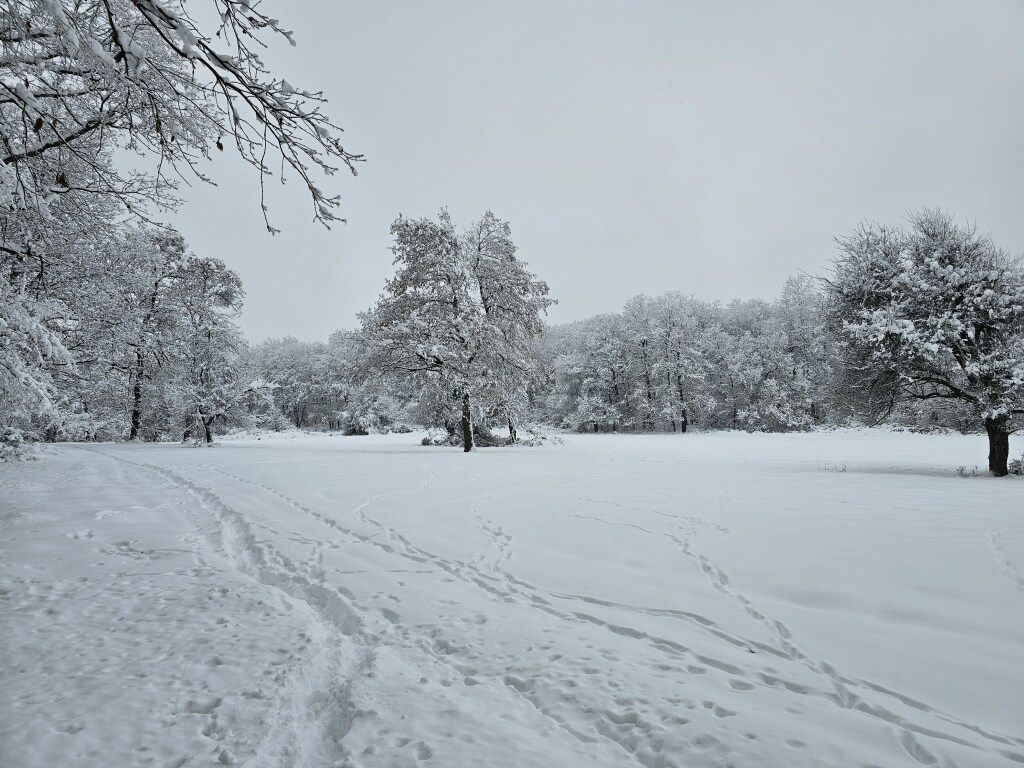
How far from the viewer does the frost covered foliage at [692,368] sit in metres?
34.3

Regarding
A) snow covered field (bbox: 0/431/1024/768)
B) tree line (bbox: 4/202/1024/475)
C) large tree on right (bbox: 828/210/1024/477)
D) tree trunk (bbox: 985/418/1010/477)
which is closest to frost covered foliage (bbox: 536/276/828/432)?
tree line (bbox: 4/202/1024/475)

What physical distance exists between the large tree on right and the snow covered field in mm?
6502

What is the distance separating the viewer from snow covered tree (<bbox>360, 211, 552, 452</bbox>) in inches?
634

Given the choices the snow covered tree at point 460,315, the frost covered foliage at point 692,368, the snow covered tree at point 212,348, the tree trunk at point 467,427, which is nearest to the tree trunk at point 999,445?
the snow covered tree at point 460,315

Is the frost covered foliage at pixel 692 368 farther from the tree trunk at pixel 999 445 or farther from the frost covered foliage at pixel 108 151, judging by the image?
the frost covered foliage at pixel 108 151

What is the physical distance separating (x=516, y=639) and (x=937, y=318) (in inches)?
497

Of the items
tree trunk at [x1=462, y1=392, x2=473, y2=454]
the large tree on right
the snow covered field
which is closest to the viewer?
the snow covered field

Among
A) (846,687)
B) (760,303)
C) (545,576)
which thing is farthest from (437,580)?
(760,303)

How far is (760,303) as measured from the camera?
42.7 m

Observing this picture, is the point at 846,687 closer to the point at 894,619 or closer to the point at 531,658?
the point at 894,619

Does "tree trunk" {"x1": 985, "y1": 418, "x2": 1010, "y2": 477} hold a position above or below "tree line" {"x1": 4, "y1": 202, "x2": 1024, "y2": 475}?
below

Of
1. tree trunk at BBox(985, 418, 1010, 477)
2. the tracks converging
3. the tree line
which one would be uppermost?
the tree line

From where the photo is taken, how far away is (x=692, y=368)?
3609 cm

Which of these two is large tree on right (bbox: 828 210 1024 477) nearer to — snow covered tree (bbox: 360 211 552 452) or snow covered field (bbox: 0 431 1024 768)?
snow covered field (bbox: 0 431 1024 768)
